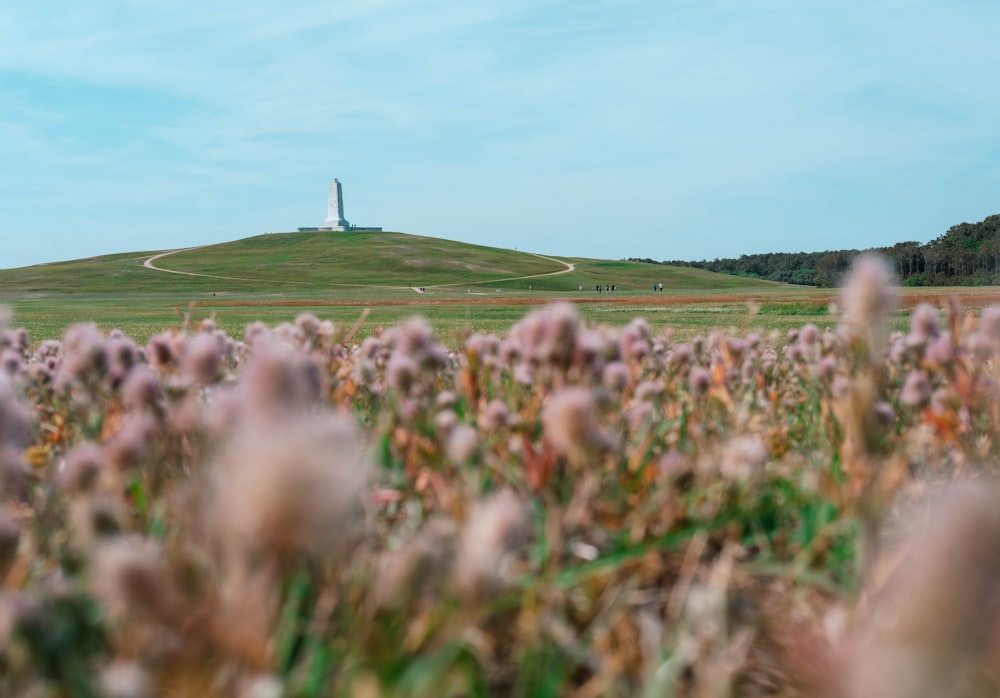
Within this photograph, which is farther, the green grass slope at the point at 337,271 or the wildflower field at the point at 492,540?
the green grass slope at the point at 337,271

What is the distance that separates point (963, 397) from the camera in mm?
2371

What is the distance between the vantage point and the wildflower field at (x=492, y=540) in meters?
0.56

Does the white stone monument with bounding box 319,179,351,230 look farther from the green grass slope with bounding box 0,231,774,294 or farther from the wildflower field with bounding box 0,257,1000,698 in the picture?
the wildflower field with bounding box 0,257,1000,698

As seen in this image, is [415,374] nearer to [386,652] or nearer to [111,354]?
[111,354]

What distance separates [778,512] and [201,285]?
305 ft

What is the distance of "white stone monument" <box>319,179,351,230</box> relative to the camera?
154125mm

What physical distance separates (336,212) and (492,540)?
6272 inches

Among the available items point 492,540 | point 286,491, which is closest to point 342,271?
point 492,540

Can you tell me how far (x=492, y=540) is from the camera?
805mm

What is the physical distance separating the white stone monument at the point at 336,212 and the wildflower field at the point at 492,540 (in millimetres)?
155495

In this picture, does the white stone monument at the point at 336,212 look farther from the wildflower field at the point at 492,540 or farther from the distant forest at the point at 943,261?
the wildflower field at the point at 492,540

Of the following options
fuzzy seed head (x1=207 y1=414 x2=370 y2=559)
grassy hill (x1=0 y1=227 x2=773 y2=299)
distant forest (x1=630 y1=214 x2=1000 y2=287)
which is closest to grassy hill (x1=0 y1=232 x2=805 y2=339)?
grassy hill (x1=0 y1=227 x2=773 y2=299)

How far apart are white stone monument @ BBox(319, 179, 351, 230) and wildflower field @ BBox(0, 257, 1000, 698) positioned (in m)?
155

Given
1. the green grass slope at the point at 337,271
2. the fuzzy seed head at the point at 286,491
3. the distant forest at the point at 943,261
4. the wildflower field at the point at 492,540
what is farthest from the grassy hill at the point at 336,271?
the fuzzy seed head at the point at 286,491
